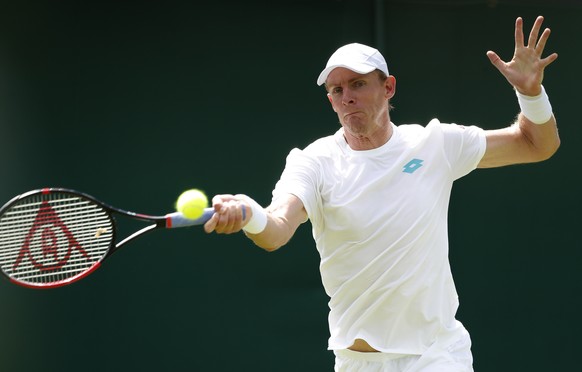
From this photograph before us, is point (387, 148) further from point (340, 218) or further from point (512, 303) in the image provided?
point (512, 303)

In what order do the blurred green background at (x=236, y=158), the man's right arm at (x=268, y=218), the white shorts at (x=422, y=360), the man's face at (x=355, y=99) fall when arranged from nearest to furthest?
the man's right arm at (x=268, y=218)
the white shorts at (x=422, y=360)
the man's face at (x=355, y=99)
the blurred green background at (x=236, y=158)

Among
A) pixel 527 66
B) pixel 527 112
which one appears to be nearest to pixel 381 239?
pixel 527 112

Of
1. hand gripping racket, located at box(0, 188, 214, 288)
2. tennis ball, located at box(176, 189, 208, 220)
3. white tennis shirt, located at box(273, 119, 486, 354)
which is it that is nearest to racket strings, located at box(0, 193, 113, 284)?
hand gripping racket, located at box(0, 188, 214, 288)

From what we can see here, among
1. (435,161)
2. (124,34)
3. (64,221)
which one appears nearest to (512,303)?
(435,161)

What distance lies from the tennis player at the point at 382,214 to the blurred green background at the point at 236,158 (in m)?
1.52

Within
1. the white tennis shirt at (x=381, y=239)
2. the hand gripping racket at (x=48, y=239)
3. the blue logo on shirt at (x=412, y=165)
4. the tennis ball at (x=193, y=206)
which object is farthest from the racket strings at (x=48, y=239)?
the blue logo on shirt at (x=412, y=165)

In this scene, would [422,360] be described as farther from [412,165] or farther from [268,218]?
[268,218]

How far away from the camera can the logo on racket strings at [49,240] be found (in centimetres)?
345

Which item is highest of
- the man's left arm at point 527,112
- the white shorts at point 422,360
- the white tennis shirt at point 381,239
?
the man's left arm at point 527,112

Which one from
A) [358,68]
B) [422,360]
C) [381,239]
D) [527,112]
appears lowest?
[422,360]

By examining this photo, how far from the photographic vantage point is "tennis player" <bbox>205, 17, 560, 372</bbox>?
3.69 m

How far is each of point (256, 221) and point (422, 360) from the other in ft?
2.99

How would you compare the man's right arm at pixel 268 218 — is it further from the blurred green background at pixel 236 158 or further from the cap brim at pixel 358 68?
the blurred green background at pixel 236 158

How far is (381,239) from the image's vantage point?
146 inches
